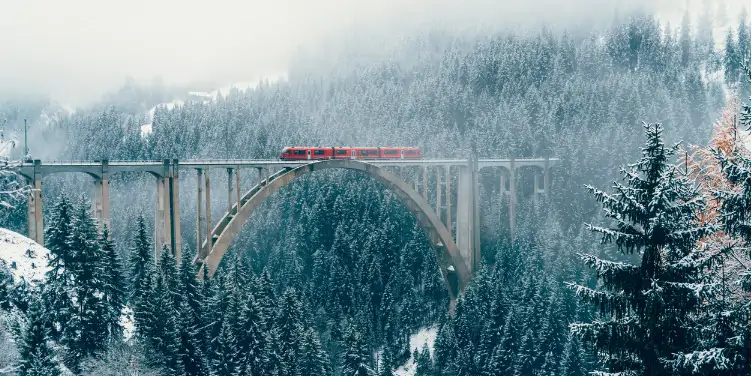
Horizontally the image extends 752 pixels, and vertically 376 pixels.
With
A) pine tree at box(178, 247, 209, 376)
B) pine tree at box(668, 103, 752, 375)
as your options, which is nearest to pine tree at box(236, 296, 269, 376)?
pine tree at box(178, 247, 209, 376)

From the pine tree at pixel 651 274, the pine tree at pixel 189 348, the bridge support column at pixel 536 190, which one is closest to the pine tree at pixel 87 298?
the pine tree at pixel 189 348

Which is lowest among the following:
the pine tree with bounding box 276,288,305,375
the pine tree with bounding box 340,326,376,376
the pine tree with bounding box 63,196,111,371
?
the pine tree with bounding box 340,326,376,376

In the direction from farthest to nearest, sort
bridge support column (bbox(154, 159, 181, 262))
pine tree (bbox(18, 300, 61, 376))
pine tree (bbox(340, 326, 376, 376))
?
pine tree (bbox(340, 326, 376, 376)) < bridge support column (bbox(154, 159, 181, 262)) < pine tree (bbox(18, 300, 61, 376))

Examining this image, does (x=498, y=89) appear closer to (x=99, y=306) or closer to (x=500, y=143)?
(x=500, y=143)

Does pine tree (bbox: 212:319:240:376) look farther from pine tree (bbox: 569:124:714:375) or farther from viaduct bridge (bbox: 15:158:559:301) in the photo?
pine tree (bbox: 569:124:714:375)

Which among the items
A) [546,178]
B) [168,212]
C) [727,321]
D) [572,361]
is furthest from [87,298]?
[546,178]

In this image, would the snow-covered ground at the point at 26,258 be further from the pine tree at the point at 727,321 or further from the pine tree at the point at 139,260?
the pine tree at the point at 727,321

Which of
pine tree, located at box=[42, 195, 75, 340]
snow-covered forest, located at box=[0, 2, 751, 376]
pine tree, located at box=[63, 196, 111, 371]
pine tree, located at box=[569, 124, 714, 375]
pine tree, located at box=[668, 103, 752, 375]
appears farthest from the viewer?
pine tree, located at box=[63, 196, 111, 371]

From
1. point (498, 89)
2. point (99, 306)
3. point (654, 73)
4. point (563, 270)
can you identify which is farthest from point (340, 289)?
point (654, 73)
